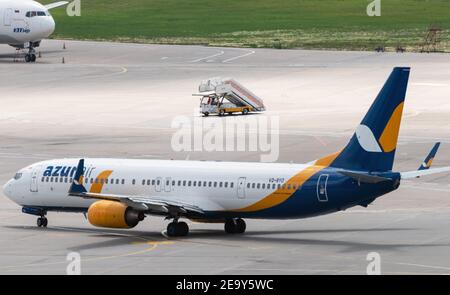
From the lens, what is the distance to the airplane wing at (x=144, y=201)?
6406 cm

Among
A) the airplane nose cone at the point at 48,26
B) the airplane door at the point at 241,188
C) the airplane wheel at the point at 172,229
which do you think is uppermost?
the airplane nose cone at the point at 48,26

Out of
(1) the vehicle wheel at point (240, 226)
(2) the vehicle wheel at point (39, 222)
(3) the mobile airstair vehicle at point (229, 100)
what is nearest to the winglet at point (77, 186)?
(2) the vehicle wheel at point (39, 222)

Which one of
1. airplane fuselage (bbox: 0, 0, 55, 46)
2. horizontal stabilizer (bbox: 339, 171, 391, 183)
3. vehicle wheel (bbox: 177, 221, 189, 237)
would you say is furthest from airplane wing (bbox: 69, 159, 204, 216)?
airplane fuselage (bbox: 0, 0, 55, 46)

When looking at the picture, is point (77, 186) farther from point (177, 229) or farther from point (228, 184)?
point (228, 184)

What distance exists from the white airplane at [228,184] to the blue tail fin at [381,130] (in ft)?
0.15

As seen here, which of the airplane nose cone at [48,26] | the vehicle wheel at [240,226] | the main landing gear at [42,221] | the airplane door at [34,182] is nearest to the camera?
the vehicle wheel at [240,226]

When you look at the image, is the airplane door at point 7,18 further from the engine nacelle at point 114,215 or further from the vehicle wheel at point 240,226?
the engine nacelle at point 114,215

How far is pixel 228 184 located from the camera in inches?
2559

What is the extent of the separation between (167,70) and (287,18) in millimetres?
48089

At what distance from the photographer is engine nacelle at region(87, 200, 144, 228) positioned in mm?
64562

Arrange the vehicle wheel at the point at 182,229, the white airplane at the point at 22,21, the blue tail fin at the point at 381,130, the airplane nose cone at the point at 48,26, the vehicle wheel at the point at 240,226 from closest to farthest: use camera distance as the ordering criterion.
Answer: the blue tail fin at the point at 381,130 < the vehicle wheel at the point at 182,229 < the vehicle wheel at the point at 240,226 < the white airplane at the point at 22,21 < the airplane nose cone at the point at 48,26

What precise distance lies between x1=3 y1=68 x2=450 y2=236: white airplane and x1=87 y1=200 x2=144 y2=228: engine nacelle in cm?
5

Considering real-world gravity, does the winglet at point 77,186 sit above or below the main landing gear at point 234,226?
above

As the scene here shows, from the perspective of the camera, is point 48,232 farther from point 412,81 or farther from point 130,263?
point 412,81
